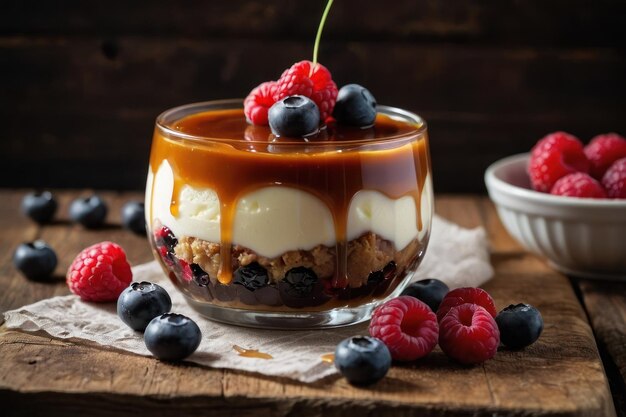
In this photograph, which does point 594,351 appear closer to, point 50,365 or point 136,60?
point 50,365

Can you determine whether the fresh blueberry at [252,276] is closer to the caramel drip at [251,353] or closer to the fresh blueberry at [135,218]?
the caramel drip at [251,353]

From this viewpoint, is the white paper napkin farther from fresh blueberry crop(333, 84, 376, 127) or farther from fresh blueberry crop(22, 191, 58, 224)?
fresh blueberry crop(22, 191, 58, 224)

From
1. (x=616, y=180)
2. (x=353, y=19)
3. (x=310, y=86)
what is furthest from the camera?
(x=353, y=19)

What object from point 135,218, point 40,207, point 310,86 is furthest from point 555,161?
point 40,207

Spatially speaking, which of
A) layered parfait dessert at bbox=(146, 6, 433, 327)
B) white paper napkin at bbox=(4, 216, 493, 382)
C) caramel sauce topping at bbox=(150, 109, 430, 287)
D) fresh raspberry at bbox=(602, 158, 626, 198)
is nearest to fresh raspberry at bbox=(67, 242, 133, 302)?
white paper napkin at bbox=(4, 216, 493, 382)

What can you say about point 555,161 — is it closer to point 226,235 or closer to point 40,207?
point 226,235

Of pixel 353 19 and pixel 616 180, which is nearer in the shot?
pixel 616 180

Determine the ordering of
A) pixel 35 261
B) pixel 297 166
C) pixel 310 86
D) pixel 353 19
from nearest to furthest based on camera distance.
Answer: pixel 297 166 < pixel 310 86 < pixel 35 261 < pixel 353 19
